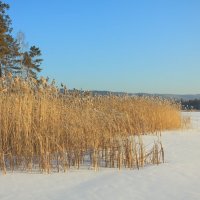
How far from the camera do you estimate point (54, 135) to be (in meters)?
5.83

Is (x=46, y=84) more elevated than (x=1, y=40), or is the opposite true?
(x=1, y=40)

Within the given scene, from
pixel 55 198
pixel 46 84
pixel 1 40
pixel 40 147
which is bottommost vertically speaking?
pixel 55 198

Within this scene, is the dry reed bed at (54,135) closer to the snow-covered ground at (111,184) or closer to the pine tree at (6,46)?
the snow-covered ground at (111,184)

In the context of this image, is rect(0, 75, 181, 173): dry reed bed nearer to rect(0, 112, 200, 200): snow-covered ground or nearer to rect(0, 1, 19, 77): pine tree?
rect(0, 112, 200, 200): snow-covered ground

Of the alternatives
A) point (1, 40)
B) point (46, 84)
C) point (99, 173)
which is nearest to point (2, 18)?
point (1, 40)

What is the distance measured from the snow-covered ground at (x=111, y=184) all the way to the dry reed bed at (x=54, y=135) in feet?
1.02

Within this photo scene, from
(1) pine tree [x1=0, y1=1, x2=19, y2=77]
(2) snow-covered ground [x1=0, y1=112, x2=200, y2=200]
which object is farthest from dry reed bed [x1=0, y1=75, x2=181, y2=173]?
(1) pine tree [x1=0, y1=1, x2=19, y2=77]

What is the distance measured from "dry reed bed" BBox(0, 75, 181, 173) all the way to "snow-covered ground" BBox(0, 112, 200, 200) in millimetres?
312

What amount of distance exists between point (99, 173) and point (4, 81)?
1.99 metres

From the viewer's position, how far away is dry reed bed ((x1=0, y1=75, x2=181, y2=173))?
561cm

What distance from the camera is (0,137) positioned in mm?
5617

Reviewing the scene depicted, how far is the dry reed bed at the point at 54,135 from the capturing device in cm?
561

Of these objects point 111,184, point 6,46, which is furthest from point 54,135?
point 6,46

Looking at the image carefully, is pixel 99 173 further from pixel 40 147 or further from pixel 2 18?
pixel 2 18
